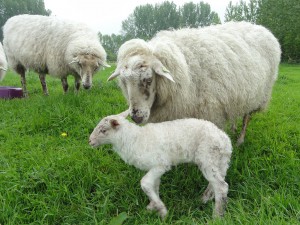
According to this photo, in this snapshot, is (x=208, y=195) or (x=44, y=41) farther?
(x=44, y=41)

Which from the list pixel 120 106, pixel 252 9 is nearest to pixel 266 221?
pixel 120 106

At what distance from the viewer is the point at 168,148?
2.36 meters

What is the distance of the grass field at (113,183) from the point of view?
2.34 m

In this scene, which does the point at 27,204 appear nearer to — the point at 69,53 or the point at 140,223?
the point at 140,223

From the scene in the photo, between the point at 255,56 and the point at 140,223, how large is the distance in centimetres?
236

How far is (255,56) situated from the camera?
3508mm

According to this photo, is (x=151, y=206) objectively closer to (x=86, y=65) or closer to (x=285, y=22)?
(x=86, y=65)

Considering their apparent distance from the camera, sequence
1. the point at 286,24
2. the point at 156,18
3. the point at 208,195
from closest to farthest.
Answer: the point at 208,195
the point at 286,24
the point at 156,18

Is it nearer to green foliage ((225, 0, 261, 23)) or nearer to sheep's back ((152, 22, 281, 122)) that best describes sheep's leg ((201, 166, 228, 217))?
sheep's back ((152, 22, 281, 122))

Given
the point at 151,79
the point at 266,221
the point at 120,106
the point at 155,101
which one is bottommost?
the point at 120,106

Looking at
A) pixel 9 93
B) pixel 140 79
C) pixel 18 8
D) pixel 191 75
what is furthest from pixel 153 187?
pixel 18 8

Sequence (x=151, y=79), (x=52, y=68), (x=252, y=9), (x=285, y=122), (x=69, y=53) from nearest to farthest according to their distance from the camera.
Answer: (x=151, y=79)
(x=285, y=122)
(x=69, y=53)
(x=52, y=68)
(x=252, y=9)

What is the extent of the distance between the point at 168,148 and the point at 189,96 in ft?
2.55

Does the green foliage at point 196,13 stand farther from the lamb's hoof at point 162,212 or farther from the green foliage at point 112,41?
the lamb's hoof at point 162,212
